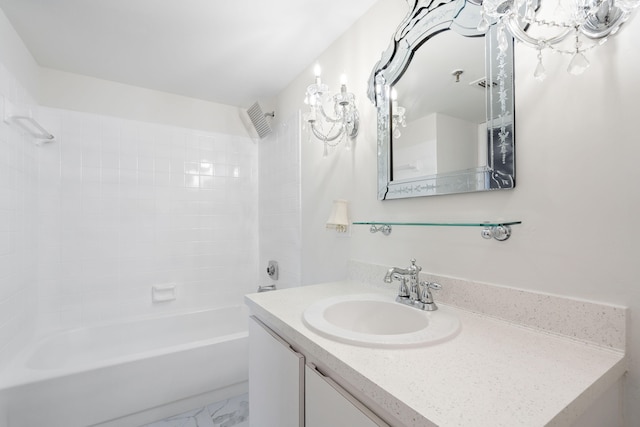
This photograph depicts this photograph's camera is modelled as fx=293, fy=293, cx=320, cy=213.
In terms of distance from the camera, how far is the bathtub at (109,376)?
1458 millimetres

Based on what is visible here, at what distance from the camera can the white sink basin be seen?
79cm

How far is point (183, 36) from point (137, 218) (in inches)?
56.5

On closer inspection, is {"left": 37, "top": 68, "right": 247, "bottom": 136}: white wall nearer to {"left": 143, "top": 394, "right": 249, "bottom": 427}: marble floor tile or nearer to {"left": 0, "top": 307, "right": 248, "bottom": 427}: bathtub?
{"left": 0, "top": 307, "right": 248, "bottom": 427}: bathtub

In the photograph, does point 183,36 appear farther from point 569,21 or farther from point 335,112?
point 569,21

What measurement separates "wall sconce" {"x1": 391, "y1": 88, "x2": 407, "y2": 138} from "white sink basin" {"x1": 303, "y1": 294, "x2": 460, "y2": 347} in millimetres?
750

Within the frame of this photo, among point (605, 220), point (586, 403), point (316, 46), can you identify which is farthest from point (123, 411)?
point (316, 46)

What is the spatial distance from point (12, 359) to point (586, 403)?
2520 mm

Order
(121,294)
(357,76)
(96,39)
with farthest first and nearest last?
(121,294) → (96,39) → (357,76)

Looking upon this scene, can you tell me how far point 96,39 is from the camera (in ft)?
5.78

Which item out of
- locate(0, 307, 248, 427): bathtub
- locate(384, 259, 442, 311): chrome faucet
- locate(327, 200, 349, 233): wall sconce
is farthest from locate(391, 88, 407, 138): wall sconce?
locate(0, 307, 248, 427): bathtub

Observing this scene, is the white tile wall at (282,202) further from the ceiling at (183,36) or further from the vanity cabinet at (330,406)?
the vanity cabinet at (330,406)

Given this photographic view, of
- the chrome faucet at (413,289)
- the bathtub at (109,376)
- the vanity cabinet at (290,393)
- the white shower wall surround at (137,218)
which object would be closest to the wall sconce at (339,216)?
the chrome faucet at (413,289)

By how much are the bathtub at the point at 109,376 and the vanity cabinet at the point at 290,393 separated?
80 cm

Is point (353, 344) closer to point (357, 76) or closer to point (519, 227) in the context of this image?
point (519, 227)
